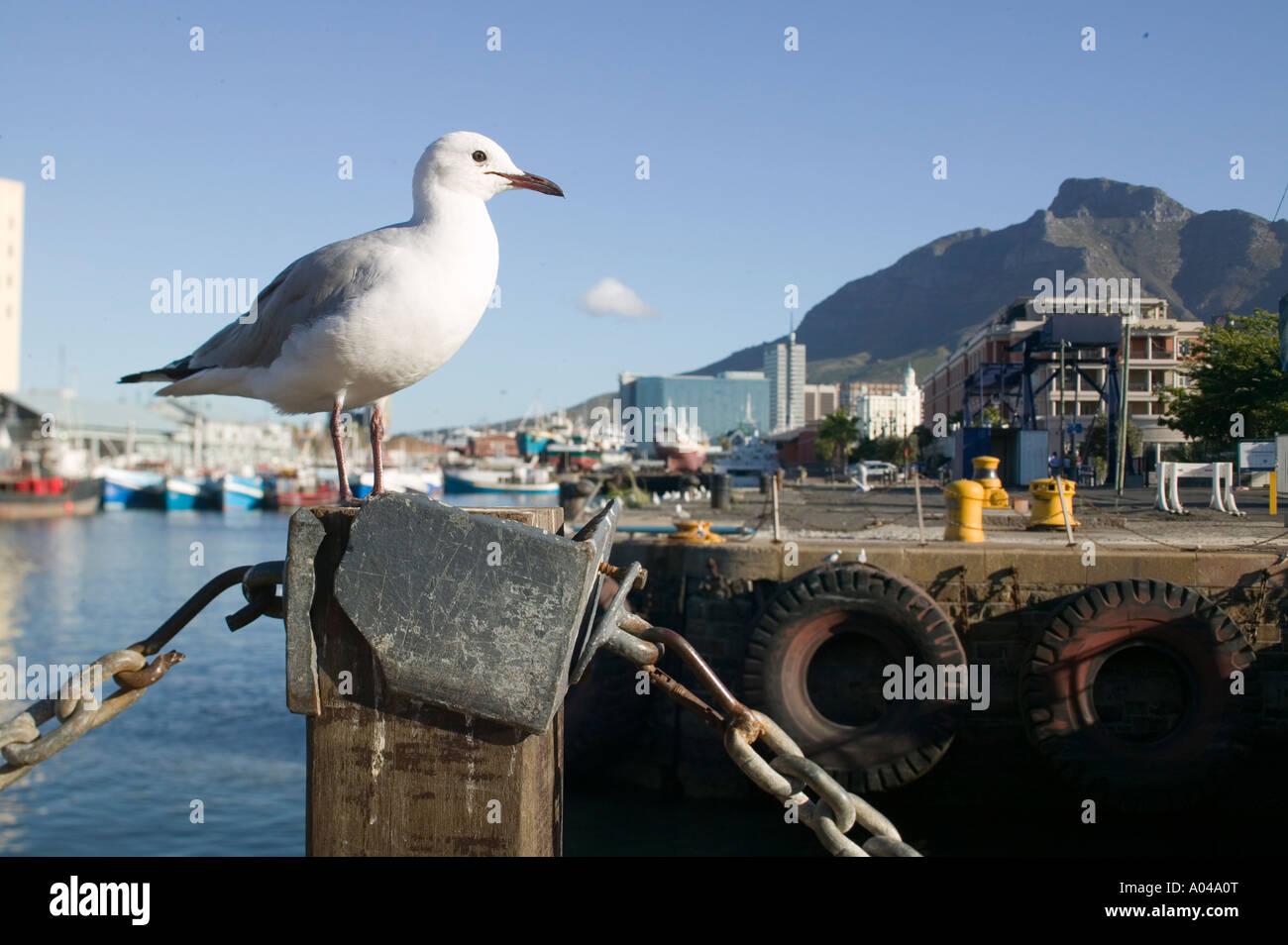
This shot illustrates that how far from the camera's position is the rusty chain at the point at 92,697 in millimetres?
2525

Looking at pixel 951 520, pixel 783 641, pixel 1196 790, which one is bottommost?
pixel 1196 790

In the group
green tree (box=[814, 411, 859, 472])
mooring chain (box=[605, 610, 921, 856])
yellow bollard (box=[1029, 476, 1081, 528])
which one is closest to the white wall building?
green tree (box=[814, 411, 859, 472])

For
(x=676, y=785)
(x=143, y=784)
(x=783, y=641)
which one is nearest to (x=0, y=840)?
(x=143, y=784)

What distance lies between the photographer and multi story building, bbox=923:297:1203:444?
43.2 meters

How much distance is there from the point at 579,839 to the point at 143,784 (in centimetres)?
729

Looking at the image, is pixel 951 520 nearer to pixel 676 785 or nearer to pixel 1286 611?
pixel 1286 611

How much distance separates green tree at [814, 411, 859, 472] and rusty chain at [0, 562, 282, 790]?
110 metres

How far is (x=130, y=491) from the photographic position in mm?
111250

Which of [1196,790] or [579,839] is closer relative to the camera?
[1196,790]

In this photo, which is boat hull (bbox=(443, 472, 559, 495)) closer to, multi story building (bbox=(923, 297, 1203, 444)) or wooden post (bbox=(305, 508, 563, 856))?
multi story building (bbox=(923, 297, 1203, 444))

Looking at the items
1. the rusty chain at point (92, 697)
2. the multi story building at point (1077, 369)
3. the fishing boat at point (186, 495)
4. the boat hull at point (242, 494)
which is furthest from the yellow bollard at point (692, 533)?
the fishing boat at point (186, 495)

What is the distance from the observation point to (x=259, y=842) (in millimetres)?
13047

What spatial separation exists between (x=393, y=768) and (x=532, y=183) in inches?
87.4

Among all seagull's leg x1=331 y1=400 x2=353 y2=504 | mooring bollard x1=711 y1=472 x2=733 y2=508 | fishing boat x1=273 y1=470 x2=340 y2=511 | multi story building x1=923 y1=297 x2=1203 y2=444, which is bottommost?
fishing boat x1=273 y1=470 x2=340 y2=511
